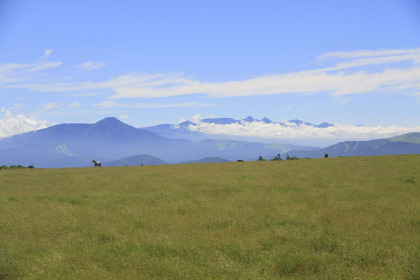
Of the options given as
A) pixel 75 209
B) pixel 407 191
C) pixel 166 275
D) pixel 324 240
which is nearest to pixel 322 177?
pixel 407 191

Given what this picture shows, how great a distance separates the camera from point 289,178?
24375 mm

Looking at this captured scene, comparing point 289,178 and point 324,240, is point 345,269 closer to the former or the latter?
point 324,240

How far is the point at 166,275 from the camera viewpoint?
7.92 m

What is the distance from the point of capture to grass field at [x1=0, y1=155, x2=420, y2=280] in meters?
8.26

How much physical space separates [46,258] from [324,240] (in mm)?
7977

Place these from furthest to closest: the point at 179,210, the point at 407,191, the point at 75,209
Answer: the point at 407,191 → the point at 75,209 → the point at 179,210

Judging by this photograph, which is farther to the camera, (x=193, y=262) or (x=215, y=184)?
(x=215, y=184)

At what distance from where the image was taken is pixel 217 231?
37.4 feet

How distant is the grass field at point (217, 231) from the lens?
325 inches

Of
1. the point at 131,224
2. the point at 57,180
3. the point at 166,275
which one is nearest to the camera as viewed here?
the point at 166,275

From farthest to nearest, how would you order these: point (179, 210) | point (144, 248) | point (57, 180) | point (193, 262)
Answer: point (57, 180)
point (179, 210)
point (144, 248)
point (193, 262)

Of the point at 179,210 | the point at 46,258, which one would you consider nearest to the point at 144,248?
the point at 46,258

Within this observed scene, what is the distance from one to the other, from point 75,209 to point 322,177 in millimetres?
16791

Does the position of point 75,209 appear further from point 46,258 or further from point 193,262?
point 193,262
